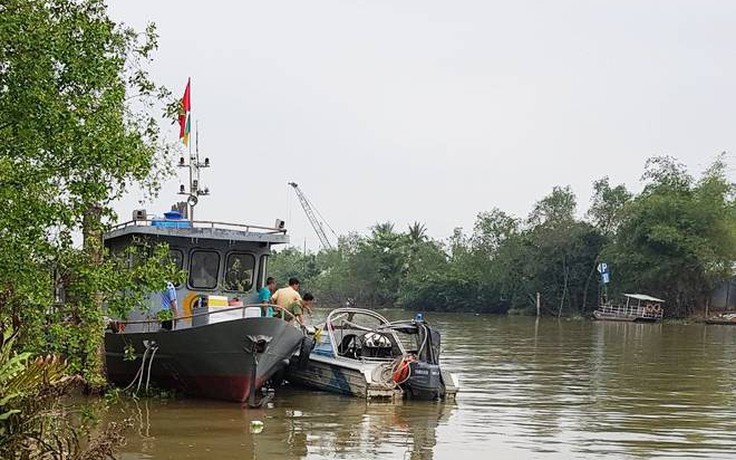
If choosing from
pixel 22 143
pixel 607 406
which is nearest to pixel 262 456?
pixel 22 143

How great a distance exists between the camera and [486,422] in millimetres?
15188

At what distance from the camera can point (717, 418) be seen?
52.6 feet

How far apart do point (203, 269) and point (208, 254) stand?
0.93ft

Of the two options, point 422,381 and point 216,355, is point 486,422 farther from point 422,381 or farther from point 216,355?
point 216,355

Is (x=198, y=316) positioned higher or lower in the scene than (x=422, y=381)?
higher

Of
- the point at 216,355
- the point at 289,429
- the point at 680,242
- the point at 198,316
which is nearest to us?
the point at 289,429

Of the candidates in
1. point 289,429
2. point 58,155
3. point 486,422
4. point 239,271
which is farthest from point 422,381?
point 58,155

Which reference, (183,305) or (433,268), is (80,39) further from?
(433,268)

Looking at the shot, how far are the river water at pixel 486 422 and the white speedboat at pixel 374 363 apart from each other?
0.96 ft

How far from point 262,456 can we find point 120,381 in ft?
22.7

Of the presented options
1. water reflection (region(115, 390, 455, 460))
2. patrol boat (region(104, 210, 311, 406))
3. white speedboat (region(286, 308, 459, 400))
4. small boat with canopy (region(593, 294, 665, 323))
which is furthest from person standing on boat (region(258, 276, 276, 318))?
small boat with canopy (region(593, 294, 665, 323))

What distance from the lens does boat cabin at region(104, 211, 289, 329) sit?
17.7 meters

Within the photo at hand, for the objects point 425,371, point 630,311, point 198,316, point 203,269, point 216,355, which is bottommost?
point 425,371

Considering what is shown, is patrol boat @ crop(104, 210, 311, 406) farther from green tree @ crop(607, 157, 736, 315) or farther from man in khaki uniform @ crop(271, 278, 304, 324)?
green tree @ crop(607, 157, 736, 315)
